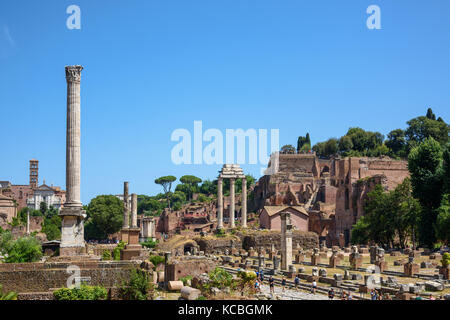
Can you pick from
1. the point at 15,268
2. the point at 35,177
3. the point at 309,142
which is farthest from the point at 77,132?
the point at 35,177

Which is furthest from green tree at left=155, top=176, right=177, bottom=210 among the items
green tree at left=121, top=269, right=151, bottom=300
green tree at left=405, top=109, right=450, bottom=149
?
green tree at left=121, top=269, right=151, bottom=300

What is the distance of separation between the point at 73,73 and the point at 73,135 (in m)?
2.94

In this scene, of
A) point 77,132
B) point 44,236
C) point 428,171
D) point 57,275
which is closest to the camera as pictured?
point 57,275

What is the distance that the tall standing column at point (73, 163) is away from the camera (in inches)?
981

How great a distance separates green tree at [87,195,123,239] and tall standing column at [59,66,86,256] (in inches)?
2389

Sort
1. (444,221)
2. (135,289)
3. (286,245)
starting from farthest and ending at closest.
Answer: (444,221)
(286,245)
(135,289)

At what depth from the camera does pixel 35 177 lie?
493ft

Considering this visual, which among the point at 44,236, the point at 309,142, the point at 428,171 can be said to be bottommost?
the point at 44,236

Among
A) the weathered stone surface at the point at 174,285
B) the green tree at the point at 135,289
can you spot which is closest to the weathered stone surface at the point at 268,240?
the weathered stone surface at the point at 174,285

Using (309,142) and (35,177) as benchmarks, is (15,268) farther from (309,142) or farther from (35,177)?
(35,177)

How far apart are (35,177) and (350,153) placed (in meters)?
83.7

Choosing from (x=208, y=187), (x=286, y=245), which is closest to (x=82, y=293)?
(x=286, y=245)

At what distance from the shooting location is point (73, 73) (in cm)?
2711

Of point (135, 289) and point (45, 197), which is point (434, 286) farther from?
point (45, 197)
